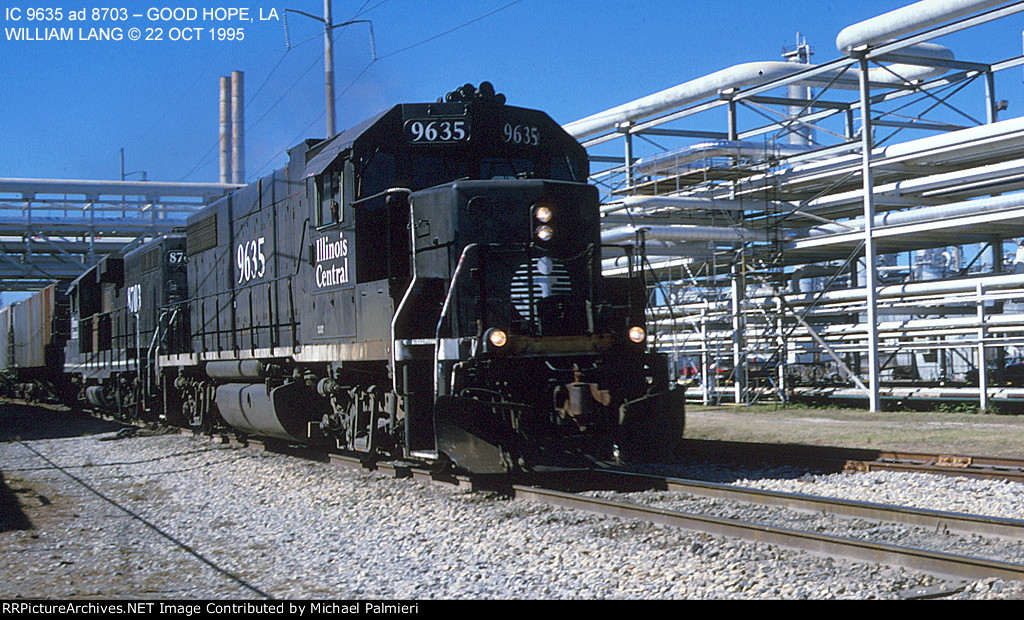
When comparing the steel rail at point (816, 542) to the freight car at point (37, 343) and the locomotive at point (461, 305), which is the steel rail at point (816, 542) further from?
the freight car at point (37, 343)

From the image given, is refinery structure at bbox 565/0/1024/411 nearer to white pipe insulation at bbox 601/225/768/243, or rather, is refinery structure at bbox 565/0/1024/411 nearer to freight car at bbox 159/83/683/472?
white pipe insulation at bbox 601/225/768/243

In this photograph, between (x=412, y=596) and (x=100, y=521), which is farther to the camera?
(x=100, y=521)

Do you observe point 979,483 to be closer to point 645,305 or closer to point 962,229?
point 645,305

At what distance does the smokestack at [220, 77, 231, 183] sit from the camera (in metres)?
44.5

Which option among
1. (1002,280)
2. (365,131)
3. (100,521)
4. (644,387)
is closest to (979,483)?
(644,387)

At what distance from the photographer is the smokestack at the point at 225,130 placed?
44.5 m

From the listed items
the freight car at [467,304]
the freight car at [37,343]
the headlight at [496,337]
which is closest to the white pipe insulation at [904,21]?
the freight car at [467,304]

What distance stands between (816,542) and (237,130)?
44103 millimetres

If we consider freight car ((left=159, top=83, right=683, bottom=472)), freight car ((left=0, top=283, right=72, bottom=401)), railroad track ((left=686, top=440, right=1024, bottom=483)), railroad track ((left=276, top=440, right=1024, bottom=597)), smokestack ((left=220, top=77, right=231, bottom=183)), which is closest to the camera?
railroad track ((left=276, top=440, right=1024, bottom=597))

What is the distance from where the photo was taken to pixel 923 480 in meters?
8.34

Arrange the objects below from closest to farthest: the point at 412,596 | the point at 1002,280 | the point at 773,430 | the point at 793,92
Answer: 1. the point at 412,596
2. the point at 773,430
3. the point at 1002,280
4. the point at 793,92

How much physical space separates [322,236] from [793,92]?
19633mm

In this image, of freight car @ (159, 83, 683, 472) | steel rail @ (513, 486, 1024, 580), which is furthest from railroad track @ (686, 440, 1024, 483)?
steel rail @ (513, 486, 1024, 580)

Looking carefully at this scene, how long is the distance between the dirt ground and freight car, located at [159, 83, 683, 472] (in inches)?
171
